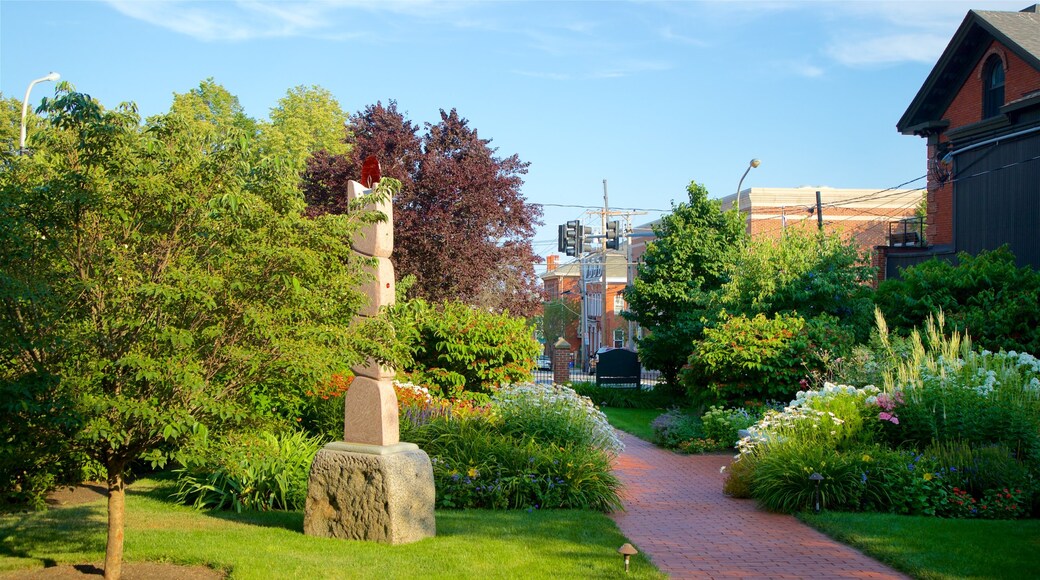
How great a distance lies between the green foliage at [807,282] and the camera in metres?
18.5

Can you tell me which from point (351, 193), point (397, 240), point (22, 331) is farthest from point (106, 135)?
point (397, 240)

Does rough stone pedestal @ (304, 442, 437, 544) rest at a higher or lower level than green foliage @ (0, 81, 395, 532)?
lower

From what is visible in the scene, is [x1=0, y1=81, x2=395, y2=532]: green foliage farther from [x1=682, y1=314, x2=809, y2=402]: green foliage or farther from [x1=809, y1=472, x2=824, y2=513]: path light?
[x1=682, y1=314, x2=809, y2=402]: green foliage

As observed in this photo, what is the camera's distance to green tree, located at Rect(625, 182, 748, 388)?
992 inches

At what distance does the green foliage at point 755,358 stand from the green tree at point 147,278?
1053 cm

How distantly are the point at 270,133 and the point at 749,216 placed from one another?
24.8 metres

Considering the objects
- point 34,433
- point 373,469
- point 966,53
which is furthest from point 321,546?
point 966,53

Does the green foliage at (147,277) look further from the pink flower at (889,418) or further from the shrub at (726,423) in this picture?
the shrub at (726,423)

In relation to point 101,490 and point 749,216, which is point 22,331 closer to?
point 101,490

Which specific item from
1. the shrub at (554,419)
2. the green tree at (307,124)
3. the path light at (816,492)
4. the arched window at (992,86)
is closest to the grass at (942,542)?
the path light at (816,492)

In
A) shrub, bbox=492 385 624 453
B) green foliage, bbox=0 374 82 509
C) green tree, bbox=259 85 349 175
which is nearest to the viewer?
green foliage, bbox=0 374 82 509

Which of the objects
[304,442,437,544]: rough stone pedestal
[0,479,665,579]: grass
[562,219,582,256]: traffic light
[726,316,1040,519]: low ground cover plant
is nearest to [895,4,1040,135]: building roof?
[562,219,582,256]: traffic light

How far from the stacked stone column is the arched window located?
23153mm

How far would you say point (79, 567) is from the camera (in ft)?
24.1
